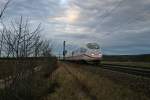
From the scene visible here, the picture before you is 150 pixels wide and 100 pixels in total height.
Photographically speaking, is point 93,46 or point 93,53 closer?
point 93,53

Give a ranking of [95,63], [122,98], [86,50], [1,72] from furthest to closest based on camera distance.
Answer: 1. [95,63]
2. [86,50]
3. [122,98]
4. [1,72]

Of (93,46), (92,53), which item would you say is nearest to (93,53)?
(92,53)

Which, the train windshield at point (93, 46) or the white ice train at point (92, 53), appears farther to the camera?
the train windshield at point (93, 46)

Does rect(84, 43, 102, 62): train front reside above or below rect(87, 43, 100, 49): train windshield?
below

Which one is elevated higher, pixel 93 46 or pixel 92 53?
pixel 93 46

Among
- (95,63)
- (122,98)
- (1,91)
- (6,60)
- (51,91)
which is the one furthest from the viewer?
(95,63)

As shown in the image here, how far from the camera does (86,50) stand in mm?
55531

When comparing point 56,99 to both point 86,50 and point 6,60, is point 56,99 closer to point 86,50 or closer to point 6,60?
point 6,60

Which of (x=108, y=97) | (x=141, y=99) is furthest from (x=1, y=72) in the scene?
(x=141, y=99)

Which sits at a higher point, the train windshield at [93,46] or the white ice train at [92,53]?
the train windshield at [93,46]

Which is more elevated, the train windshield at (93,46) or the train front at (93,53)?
the train windshield at (93,46)

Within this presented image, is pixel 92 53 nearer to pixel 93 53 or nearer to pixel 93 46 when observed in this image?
pixel 93 53

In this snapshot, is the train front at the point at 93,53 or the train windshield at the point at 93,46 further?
the train windshield at the point at 93,46

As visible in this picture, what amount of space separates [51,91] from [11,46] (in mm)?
8483
